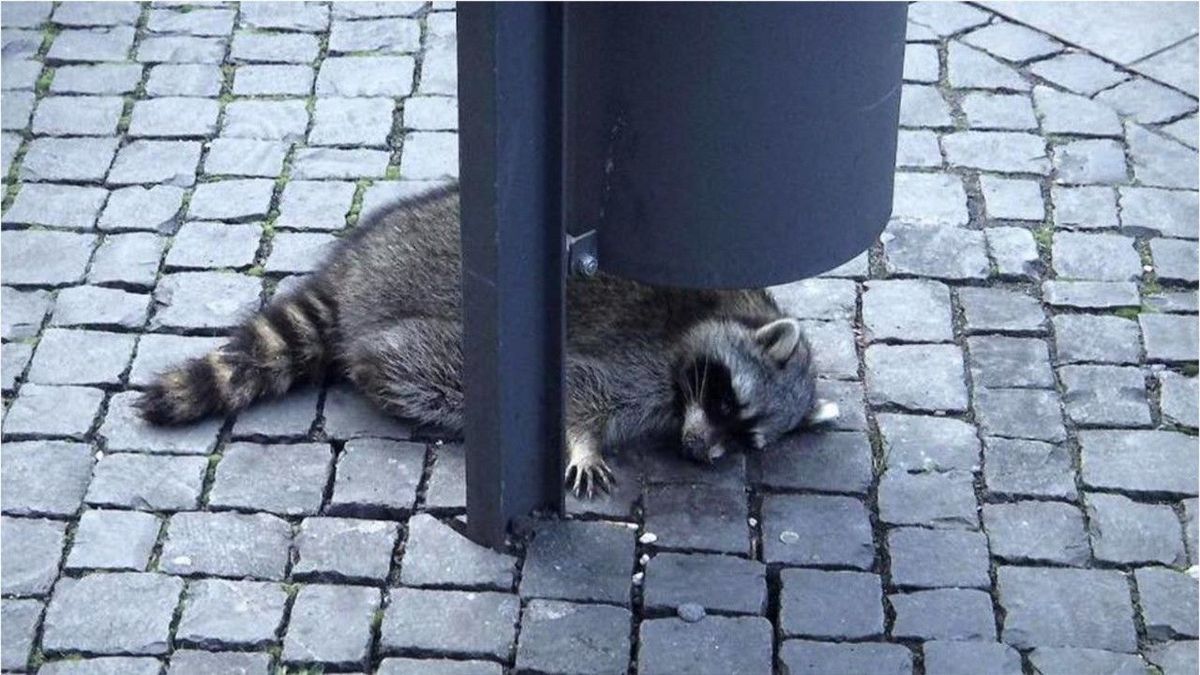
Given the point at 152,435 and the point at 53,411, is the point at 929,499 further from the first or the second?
the point at 53,411

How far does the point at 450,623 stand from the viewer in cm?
482

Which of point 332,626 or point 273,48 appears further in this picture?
point 273,48

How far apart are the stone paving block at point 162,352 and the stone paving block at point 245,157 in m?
0.92

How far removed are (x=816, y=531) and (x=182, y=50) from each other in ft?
10.7

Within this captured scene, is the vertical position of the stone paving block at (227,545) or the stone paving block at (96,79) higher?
the stone paving block at (227,545)

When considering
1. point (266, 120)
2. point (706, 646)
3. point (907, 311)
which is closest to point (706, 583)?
point (706, 646)

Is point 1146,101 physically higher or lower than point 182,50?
higher

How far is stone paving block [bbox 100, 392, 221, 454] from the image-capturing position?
5.35 metres

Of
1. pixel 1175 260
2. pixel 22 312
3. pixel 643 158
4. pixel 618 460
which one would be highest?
pixel 643 158

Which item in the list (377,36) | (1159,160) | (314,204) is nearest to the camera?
(314,204)

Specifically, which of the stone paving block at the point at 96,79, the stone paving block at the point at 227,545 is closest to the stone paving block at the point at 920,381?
the stone paving block at the point at 227,545

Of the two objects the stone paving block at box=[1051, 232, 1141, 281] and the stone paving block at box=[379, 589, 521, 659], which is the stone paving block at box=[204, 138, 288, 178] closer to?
Result: the stone paving block at box=[379, 589, 521, 659]

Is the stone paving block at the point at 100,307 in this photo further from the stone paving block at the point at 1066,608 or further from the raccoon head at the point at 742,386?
the stone paving block at the point at 1066,608

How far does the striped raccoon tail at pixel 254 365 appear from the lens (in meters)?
5.40
